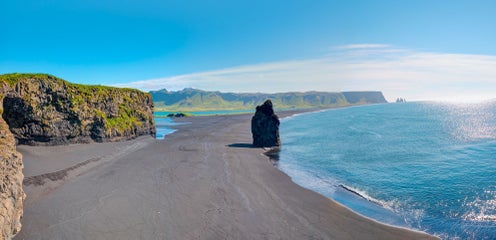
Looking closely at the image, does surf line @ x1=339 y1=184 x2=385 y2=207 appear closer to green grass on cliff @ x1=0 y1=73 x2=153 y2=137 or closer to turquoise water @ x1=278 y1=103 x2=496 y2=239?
turquoise water @ x1=278 y1=103 x2=496 y2=239

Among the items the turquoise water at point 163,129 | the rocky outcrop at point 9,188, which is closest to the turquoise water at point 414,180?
the rocky outcrop at point 9,188

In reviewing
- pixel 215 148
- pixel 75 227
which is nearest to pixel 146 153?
pixel 215 148

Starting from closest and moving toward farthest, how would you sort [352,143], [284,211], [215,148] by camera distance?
[284,211], [215,148], [352,143]

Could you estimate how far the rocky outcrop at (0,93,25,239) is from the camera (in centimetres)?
1449

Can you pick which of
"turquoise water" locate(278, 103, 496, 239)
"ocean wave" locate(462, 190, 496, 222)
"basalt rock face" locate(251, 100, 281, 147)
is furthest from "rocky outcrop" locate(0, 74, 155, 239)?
"ocean wave" locate(462, 190, 496, 222)

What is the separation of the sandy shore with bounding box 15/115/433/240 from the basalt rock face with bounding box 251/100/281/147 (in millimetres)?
15061

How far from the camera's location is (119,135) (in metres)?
51.2

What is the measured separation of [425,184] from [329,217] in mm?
13917

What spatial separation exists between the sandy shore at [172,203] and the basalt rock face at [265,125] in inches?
593

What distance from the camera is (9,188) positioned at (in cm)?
1520

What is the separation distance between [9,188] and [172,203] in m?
10.1

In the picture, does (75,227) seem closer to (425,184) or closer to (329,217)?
(329,217)

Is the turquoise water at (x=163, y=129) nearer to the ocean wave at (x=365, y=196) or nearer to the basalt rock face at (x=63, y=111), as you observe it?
the basalt rock face at (x=63, y=111)

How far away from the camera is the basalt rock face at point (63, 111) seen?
31.8m
